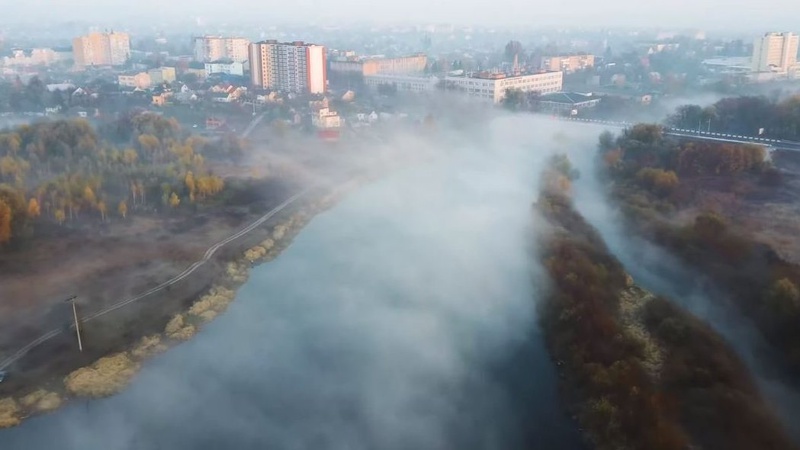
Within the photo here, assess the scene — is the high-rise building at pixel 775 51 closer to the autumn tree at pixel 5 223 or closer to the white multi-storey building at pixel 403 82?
the white multi-storey building at pixel 403 82

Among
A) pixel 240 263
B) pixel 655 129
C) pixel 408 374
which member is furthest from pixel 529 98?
pixel 408 374

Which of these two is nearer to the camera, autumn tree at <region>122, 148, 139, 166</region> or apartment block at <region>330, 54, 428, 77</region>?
autumn tree at <region>122, 148, 139, 166</region>

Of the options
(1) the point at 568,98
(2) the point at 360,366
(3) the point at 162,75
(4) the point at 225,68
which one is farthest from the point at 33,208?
(4) the point at 225,68

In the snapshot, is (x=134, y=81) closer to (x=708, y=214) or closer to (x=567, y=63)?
(x=567, y=63)

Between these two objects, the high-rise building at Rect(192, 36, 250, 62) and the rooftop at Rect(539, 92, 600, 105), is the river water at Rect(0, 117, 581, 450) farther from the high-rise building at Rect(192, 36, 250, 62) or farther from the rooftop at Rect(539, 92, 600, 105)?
the high-rise building at Rect(192, 36, 250, 62)

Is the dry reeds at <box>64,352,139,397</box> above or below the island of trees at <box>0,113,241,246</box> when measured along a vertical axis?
below

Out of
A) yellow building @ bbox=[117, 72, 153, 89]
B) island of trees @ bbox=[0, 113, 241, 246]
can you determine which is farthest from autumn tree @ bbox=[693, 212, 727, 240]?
yellow building @ bbox=[117, 72, 153, 89]

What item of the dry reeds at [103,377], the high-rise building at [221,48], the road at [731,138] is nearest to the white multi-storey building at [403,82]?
the high-rise building at [221,48]

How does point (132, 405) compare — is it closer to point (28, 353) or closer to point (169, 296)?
point (28, 353)
